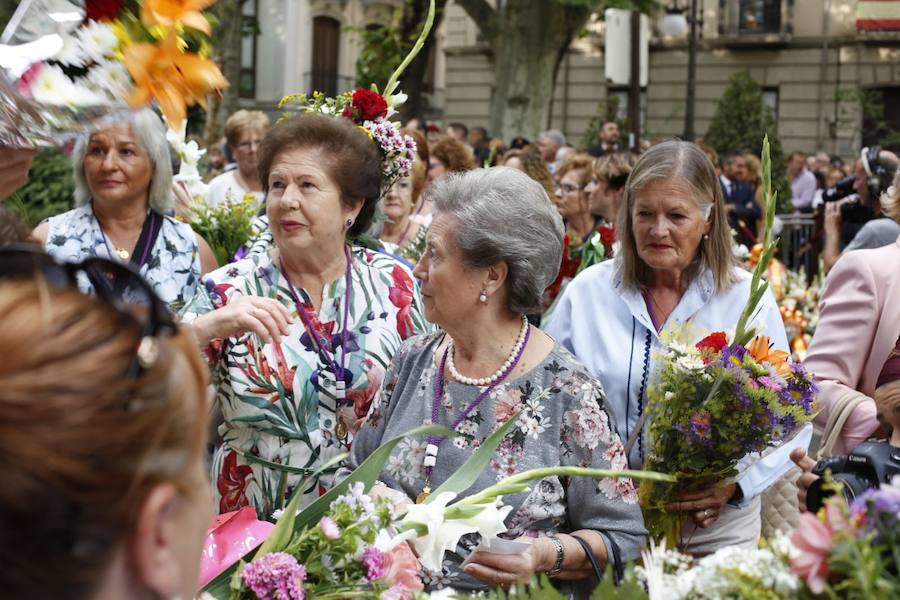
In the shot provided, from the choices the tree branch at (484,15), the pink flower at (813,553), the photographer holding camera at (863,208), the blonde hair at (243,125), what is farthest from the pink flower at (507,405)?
the tree branch at (484,15)

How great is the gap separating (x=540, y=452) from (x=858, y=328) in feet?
4.46

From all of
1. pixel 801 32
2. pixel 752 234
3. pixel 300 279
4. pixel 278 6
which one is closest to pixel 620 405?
pixel 300 279

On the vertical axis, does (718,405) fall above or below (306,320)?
below

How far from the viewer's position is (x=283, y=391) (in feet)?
12.7

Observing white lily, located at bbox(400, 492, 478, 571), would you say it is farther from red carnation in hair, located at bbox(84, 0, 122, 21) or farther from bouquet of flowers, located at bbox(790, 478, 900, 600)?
red carnation in hair, located at bbox(84, 0, 122, 21)

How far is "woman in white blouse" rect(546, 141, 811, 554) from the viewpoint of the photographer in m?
3.98

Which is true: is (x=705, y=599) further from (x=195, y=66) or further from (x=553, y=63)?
(x=553, y=63)

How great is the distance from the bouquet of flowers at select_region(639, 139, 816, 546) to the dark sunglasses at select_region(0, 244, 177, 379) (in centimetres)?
208

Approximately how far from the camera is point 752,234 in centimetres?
1246

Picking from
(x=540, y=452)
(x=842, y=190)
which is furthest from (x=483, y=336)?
(x=842, y=190)

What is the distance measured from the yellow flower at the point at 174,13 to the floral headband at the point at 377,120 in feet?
7.93

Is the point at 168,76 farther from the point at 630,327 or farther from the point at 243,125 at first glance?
the point at 243,125

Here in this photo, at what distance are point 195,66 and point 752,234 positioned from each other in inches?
434

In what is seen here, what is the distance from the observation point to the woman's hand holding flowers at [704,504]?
3.49 metres
